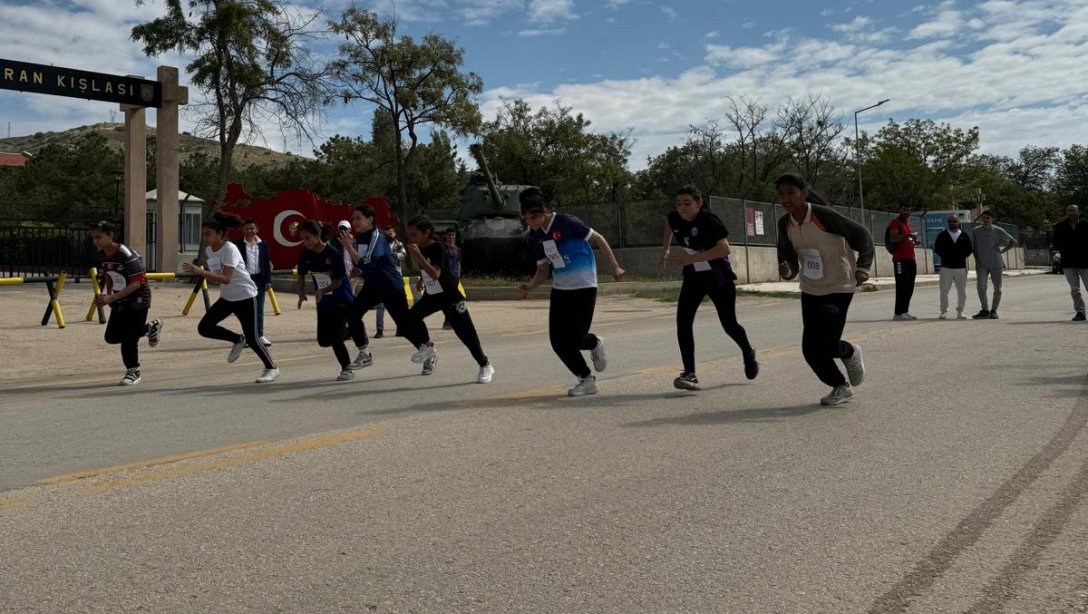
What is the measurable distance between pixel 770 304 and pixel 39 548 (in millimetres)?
20360

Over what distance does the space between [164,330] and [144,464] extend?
1094cm

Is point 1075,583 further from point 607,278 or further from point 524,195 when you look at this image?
point 607,278

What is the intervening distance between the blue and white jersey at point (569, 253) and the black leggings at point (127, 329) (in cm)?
440

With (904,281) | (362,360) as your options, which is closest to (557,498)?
(362,360)

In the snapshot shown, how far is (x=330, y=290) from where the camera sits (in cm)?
920

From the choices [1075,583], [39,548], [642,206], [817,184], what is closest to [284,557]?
[39,548]

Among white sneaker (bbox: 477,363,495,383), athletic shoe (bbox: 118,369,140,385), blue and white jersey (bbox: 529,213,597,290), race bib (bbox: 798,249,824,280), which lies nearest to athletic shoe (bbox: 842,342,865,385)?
race bib (bbox: 798,249,824,280)

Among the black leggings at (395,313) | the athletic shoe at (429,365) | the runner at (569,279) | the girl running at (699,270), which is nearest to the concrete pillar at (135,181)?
the black leggings at (395,313)

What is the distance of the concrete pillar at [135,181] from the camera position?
907 inches

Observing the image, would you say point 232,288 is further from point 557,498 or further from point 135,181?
point 135,181

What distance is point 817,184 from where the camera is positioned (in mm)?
57562

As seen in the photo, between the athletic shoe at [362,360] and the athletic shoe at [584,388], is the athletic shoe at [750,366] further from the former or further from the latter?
the athletic shoe at [362,360]

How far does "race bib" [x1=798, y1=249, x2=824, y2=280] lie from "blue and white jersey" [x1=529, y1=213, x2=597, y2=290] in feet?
5.38

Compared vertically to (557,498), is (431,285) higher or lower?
higher
